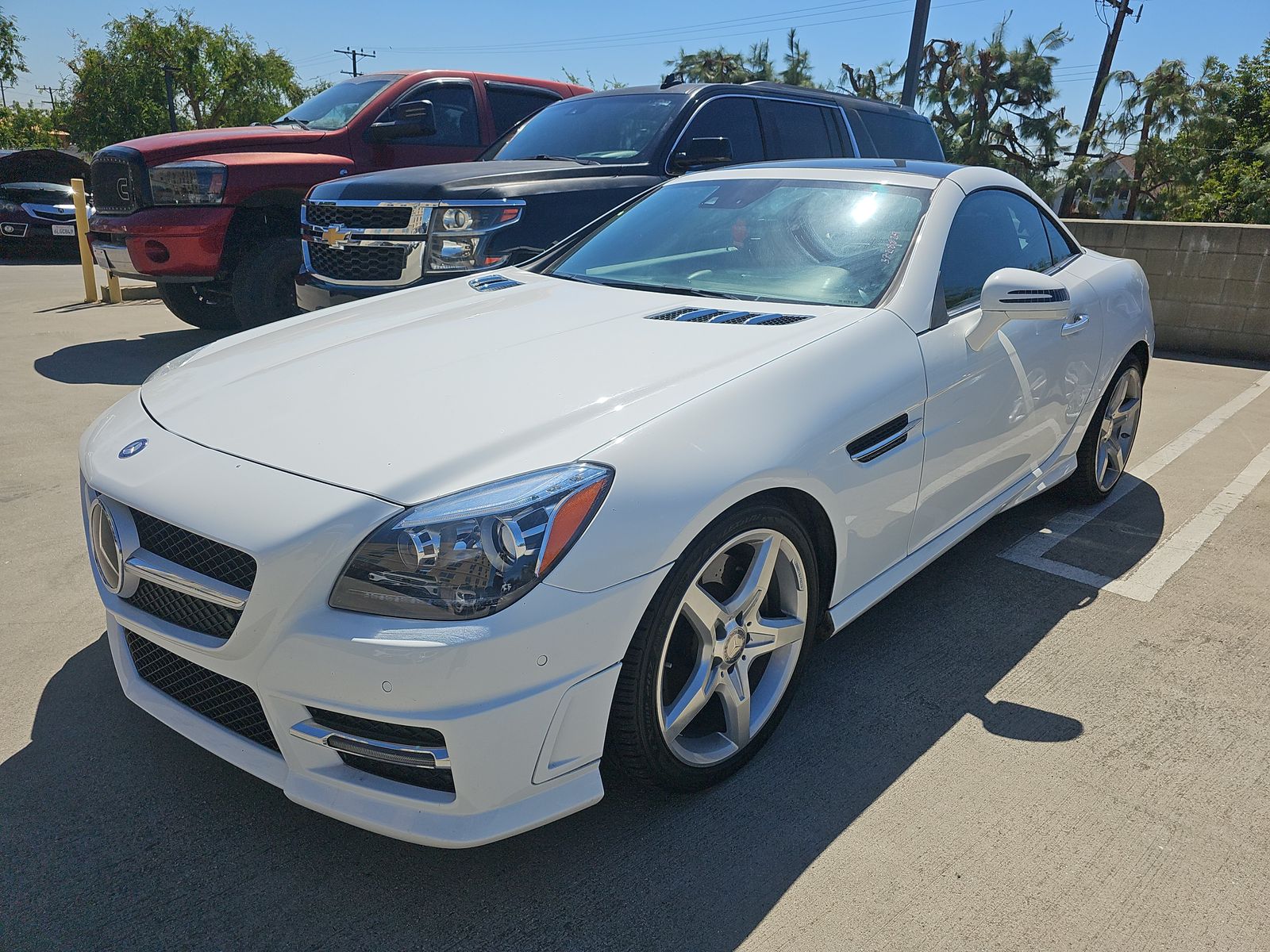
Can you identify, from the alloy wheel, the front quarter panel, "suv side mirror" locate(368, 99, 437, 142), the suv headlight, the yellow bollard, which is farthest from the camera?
the yellow bollard

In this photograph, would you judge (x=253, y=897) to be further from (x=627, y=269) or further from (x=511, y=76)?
(x=511, y=76)

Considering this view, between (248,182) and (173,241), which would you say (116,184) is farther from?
(248,182)

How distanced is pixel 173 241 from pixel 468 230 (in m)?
2.71

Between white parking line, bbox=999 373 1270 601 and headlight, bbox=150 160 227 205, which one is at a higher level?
headlight, bbox=150 160 227 205

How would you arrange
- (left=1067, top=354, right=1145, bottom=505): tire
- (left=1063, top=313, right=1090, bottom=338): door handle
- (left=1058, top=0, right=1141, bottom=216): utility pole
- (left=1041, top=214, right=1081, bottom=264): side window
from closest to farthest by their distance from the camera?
(left=1063, top=313, right=1090, bottom=338): door handle < (left=1041, top=214, right=1081, bottom=264): side window < (left=1067, top=354, right=1145, bottom=505): tire < (left=1058, top=0, right=1141, bottom=216): utility pole

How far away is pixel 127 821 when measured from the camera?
2.25m

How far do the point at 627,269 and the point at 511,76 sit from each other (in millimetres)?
5562

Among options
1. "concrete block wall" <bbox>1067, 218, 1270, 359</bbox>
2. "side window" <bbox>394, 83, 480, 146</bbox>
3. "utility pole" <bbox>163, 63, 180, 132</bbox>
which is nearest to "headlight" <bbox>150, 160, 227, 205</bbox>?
"side window" <bbox>394, 83, 480, 146</bbox>

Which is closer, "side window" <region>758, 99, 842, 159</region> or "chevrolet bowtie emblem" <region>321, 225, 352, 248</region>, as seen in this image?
"chevrolet bowtie emblem" <region>321, 225, 352, 248</region>

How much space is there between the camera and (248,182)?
6.90 metres

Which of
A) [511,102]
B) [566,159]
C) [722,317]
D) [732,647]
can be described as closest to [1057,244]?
[722,317]

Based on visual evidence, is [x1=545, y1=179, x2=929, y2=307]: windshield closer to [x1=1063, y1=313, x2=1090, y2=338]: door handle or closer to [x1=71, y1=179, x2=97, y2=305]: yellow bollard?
[x1=1063, y1=313, x2=1090, y2=338]: door handle

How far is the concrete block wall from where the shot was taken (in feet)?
28.1

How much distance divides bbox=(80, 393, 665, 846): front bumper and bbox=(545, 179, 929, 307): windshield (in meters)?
1.44
